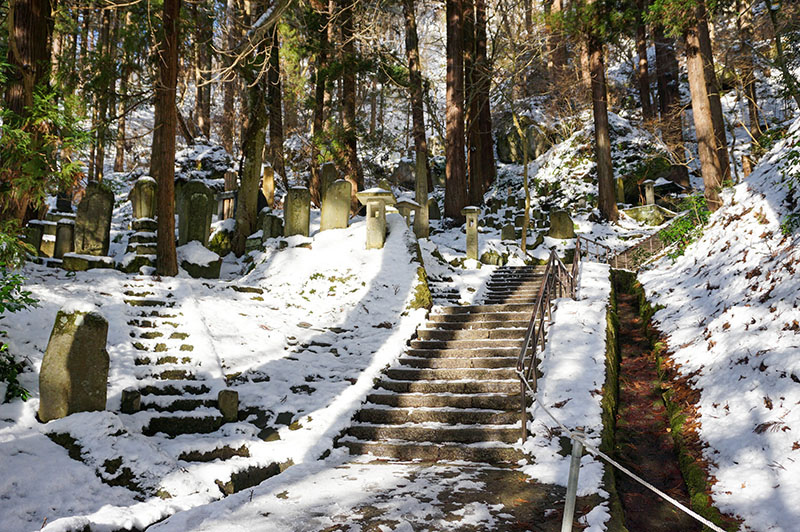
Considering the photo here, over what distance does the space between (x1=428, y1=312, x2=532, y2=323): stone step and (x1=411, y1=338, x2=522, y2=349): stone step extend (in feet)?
3.05

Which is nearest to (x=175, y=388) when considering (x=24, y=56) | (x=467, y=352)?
(x=467, y=352)

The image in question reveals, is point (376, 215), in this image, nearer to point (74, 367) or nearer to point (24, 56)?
point (24, 56)

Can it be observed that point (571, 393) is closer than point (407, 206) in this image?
Yes

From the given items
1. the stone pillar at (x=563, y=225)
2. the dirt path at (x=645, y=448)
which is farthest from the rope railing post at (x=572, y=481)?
the stone pillar at (x=563, y=225)

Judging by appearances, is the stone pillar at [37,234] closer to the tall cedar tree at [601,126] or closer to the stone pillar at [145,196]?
the stone pillar at [145,196]

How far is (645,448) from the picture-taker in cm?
516

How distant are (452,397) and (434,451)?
1.12 m

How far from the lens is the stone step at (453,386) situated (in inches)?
255

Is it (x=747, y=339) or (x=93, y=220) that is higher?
(x=93, y=220)

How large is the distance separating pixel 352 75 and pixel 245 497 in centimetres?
1556

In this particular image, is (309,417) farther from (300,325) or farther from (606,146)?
(606,146)

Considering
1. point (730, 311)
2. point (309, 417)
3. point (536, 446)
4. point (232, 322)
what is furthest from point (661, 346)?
point (232, 322)

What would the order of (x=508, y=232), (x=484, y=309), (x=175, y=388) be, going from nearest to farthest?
(x=175, y=388), (x=484, y=309), (x=508, y=232)

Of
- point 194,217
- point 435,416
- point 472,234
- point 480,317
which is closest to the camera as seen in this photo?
point 435,416
